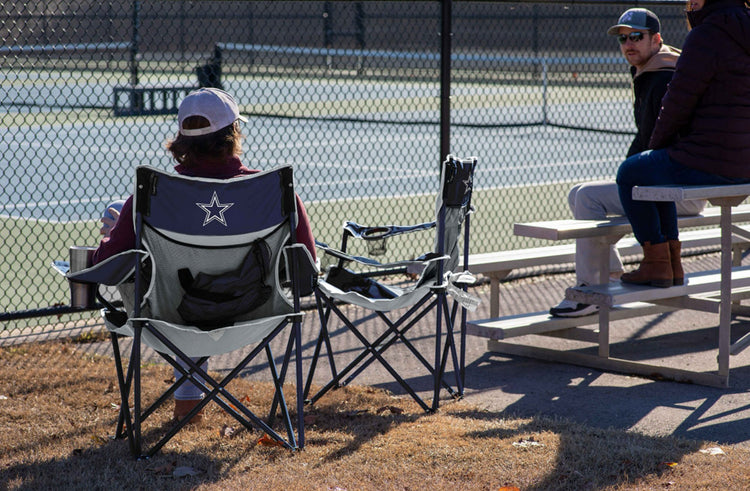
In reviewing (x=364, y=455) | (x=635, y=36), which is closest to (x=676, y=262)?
(x=635, y=36)

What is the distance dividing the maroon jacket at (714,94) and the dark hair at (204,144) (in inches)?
94.6

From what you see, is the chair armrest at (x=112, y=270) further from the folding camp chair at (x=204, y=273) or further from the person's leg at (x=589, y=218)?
the person's leg at (x=589, y=218)

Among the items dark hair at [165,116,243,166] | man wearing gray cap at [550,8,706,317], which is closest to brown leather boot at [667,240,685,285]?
man wearing gray cap at [550,8,706,317]

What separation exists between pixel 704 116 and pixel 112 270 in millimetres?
3164

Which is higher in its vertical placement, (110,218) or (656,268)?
(110,218)

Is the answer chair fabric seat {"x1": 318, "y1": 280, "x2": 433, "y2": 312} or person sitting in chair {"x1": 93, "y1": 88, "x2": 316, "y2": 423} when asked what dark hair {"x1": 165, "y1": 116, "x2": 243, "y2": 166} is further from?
chair fabric seat {"x1": 318, "y1": 280, "x2": 433, "y2": 312}

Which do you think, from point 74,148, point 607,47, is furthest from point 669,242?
point 607,47

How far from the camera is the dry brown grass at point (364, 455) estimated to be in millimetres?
4117

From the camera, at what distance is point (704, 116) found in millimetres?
5562

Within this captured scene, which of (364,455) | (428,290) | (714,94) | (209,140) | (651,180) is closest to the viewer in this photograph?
(364,455)

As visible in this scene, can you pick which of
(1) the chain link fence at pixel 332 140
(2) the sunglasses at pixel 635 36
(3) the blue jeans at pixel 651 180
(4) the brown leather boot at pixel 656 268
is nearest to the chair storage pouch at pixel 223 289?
(3) the blue jeans at pixel 651 180

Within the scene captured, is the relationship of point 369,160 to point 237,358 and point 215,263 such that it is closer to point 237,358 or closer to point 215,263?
point 237,358

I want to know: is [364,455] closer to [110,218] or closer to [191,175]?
→ [191,175]

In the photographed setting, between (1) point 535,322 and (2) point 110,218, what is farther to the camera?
(1) point 535,322
